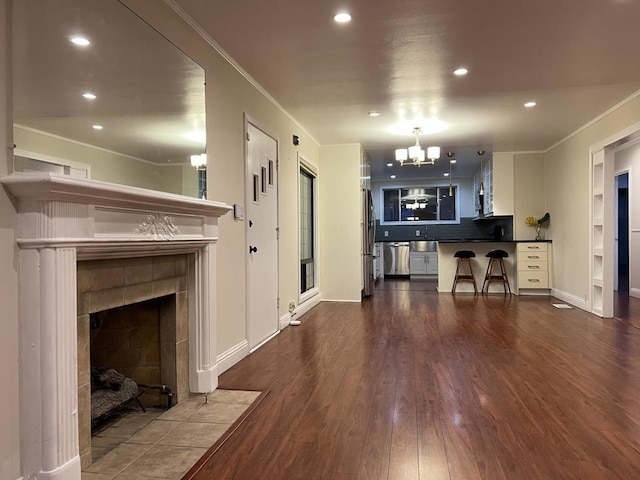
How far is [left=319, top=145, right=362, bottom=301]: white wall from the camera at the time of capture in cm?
650

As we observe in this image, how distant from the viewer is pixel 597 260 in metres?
5.46

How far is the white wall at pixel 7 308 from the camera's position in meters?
1.53

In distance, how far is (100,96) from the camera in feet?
6.40

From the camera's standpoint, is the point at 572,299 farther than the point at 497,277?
No

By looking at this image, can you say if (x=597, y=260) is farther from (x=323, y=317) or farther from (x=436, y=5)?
(x=436, y=5)

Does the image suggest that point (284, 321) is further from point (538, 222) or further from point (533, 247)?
point (538, 222)

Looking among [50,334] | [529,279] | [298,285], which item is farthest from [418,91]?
[529,279]

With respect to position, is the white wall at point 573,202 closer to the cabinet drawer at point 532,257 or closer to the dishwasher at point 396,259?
the cabinet drawer at point 532,257

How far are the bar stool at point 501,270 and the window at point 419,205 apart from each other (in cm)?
352

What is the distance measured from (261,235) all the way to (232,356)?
118 cm

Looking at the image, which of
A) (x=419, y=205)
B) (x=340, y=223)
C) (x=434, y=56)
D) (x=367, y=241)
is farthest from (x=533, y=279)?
(x=434, y=56)

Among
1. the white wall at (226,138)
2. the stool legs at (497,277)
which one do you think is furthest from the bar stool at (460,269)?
the white wall at (226,138)

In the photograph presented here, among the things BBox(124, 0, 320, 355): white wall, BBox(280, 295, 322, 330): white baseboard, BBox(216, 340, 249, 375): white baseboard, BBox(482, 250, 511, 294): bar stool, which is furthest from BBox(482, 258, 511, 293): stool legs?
BBox(216, 340, 249, 375): white baseboard

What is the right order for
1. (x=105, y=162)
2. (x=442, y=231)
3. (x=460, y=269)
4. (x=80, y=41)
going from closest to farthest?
(x=80, y=41) → (x=105, y=162) → (x=460, y=269) → (x=442, y=231)
